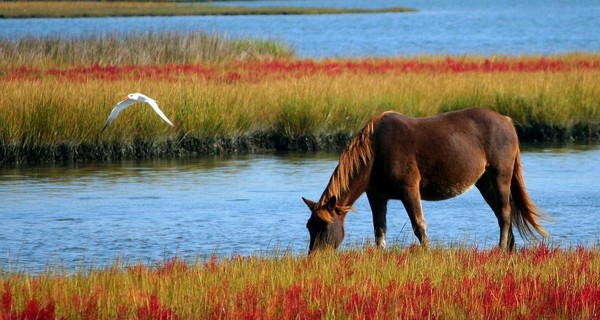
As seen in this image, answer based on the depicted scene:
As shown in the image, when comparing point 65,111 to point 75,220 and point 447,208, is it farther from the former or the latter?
point 447,208

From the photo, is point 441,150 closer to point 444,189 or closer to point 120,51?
point 444,189

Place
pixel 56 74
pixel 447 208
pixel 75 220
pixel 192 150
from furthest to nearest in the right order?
pixel 56 74, pixel 192 150, pixel 447 208, pixel 75 220

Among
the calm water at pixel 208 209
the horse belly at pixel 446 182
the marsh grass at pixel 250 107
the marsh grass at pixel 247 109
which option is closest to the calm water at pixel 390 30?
the marsh grass at pixel 250 107

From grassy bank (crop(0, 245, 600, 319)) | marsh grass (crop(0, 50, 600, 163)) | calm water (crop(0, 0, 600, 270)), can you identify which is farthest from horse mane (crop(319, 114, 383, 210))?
marsh grass (crop(0, 50, 600, 163))

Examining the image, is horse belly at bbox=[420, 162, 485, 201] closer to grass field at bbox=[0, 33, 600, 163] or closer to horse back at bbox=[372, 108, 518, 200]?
horse back at bbox=[372, 108, 518, 200]

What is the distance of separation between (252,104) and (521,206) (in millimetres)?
9155

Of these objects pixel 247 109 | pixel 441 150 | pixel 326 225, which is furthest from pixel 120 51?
pixel 326 225

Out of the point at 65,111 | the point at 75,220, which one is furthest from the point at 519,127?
the point at 75,220

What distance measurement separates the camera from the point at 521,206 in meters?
10.2

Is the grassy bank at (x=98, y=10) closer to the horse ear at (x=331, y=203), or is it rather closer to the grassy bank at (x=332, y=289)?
the horse ear at (x=331, y=203)

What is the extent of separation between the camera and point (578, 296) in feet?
23.4

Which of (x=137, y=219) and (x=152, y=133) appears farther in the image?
(x=152, y=133)

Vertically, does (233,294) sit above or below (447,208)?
above

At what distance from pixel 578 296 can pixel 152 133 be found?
11.5 metres
